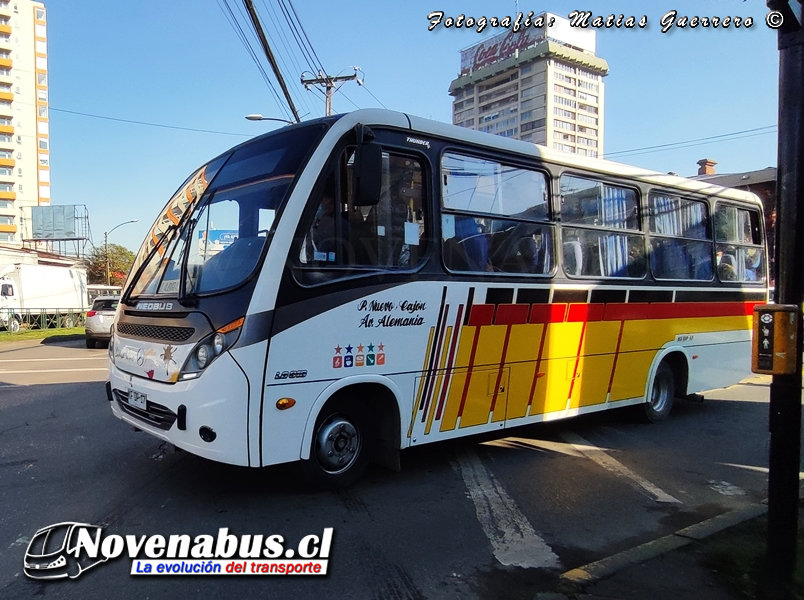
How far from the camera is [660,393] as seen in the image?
28.5 feet

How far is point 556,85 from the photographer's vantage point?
117 meters

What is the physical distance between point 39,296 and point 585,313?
28.1 metres


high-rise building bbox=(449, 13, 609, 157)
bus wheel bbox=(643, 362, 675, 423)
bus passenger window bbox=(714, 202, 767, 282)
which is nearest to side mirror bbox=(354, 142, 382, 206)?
bus wheel bbox=(643, 362, 675, 423)

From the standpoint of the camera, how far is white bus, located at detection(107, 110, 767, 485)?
448cm

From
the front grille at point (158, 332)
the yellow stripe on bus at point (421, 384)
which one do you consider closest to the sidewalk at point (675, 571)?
the yellow stripe on bus at point (421, 384)

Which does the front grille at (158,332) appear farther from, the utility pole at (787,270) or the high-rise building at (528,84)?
the high-rise building at (528,84)

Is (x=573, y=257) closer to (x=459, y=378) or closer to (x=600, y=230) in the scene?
(x=600, y=230)

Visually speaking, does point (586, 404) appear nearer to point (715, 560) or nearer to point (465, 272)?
point (465, 272)

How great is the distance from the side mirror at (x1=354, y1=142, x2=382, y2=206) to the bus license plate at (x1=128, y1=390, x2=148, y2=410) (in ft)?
7.78

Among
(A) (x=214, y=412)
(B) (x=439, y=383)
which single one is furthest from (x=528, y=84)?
(A) (x=214, y=412)

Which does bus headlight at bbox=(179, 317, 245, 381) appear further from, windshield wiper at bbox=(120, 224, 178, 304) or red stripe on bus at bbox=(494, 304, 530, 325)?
red stripe on bus at bbox=(494, 304, 530, 325)

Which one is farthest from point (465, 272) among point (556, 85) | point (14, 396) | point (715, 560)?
point (556, 85)

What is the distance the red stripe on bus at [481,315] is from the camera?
5777 mm

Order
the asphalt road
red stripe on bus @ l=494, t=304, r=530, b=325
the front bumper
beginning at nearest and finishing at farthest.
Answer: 1. the asphalt road
2. the front bumper
3. red stripe on bus @ l=494, t=304, r=530, b=325
